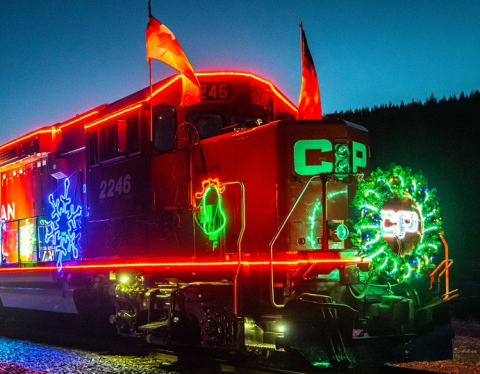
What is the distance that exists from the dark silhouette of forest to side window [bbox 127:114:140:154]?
31735 mm

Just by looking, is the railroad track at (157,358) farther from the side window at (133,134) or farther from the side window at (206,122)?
the side window at (206,122)

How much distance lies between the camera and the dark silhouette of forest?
130 feet

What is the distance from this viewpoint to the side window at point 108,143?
9.15 meters

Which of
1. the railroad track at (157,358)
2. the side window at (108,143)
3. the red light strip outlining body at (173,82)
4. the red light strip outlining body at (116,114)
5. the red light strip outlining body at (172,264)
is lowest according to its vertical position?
the railroad track at (157,358)

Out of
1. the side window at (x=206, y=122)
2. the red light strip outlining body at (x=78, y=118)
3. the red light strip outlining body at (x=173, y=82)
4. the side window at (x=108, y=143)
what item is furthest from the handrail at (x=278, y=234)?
the red light strip outlining body at (x=78, y=118)

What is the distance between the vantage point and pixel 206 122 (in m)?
8.54

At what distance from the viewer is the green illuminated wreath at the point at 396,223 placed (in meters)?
6.79

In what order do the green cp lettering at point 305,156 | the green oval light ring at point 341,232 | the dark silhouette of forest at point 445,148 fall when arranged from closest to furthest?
1. the green oval light ring at point 341,232
2. the green cp lettering at point 305,156
3. the dark silhouette of forest at point 445,148

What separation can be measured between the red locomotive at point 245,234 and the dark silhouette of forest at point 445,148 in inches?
1234

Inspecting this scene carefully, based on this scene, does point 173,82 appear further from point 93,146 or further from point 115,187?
point 93,146

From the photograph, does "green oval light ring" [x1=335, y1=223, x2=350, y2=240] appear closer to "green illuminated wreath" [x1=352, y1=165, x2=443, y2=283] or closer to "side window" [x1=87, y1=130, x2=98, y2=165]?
"green illuminated wreath" [x1=352, y1=165, x2=443, y2=283]

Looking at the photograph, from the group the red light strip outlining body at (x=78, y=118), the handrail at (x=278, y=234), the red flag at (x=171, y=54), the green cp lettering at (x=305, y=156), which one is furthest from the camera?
the red light strip outlining body at (x=78, y=118)

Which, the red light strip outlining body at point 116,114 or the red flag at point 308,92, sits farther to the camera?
the red flag at point 308,92

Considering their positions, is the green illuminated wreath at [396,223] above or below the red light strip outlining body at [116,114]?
below
